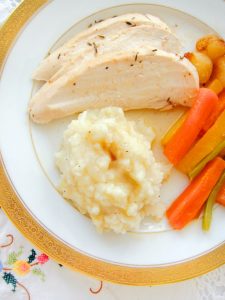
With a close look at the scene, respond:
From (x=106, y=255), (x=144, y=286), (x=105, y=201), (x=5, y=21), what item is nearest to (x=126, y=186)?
(x=105, y=201)

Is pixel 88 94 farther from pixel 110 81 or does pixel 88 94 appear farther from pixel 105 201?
pixel 105 201

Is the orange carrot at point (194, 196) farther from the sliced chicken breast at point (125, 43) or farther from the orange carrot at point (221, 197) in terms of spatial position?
the sliced chicken breast at point (125, 43)

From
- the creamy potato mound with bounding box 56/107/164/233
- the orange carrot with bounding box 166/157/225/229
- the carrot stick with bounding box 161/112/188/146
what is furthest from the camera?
the carrot stick with bounding box 161/112/188/146

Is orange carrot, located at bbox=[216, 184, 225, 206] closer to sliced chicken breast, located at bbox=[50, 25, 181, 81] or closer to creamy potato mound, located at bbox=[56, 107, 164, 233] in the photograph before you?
creamy potato mound, located at bbox=[56, 107, 164, 233]

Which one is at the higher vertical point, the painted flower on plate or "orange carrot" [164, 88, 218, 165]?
"orange carrot" [164, 88, 218, 165]

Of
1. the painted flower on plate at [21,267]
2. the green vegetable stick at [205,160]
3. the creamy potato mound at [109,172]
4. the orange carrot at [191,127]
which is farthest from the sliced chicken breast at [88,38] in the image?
the painted flower on plate at [21,267]

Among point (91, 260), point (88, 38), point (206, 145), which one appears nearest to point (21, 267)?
point (91, 260)

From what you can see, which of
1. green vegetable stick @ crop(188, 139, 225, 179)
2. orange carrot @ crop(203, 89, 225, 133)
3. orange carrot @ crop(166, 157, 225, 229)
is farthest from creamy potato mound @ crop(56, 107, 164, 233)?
orange carrot @ crop(203, 89, 225, 133)
